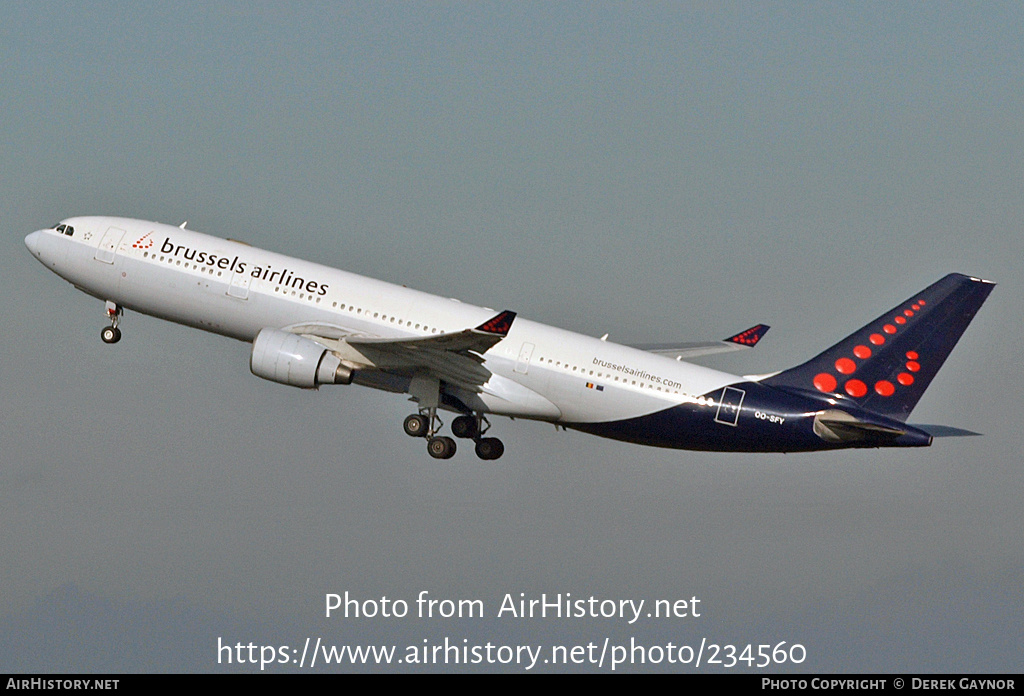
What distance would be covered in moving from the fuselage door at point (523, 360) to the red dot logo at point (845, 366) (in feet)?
30.7

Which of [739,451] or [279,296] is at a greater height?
[279,296]

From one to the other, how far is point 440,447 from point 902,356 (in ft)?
47.9

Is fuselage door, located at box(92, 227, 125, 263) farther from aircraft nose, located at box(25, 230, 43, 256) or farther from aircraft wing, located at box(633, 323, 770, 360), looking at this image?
aircraft wing, located at box(633, 323, 770, 360)

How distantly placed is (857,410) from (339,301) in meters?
16.2

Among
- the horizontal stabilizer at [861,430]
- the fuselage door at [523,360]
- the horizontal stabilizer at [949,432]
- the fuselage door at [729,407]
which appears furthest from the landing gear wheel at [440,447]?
the horizontal stabilizer at [949,432]

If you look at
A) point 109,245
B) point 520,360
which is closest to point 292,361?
point 520,360

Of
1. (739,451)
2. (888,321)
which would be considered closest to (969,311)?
(888,321)

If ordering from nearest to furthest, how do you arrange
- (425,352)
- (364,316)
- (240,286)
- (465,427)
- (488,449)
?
Answer: (425,352) → (364,316) → (240,286) → (465,427) → (488,449)

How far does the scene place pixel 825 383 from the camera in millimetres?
42719

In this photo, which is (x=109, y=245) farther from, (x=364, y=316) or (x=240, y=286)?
(x=364, y=316)

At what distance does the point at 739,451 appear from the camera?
42594mm

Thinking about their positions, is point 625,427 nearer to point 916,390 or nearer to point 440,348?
point 440,348

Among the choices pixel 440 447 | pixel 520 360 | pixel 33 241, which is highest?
pixel 33 241

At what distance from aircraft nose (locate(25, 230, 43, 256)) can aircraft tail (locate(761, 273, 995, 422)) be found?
24860 mm
